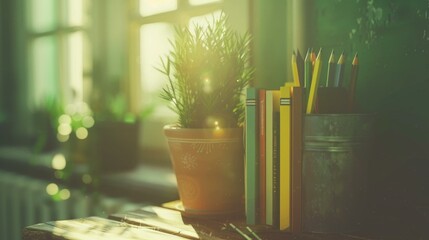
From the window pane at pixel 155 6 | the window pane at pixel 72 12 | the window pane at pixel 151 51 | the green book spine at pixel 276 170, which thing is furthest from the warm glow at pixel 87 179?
the green book spine at pixel 276 170

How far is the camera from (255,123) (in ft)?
3.05

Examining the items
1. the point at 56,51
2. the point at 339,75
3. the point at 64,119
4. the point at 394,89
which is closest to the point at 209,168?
the point at 339,75

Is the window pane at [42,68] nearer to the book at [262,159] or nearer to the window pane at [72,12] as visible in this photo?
the window pane at [72,12]

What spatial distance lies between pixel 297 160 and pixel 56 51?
1900mm

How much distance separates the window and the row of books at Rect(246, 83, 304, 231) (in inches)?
53.7

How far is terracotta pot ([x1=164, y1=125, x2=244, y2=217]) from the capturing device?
0.97 metres

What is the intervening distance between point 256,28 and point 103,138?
893mm

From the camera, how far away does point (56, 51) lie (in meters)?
2.46

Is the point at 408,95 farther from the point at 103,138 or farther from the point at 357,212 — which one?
the point at 103,138

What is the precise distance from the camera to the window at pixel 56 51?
2283mm

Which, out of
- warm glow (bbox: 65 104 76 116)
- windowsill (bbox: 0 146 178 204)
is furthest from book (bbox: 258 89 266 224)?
warm glow (bbox: 65 104 76 116)

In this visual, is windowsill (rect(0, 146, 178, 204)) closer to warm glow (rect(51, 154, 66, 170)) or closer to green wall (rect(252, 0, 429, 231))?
warm glow (rect(51, 154, 66, 170))

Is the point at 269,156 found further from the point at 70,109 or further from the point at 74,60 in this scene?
the point at 74,60

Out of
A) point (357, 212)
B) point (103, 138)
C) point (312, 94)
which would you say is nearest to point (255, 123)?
point (312, 94)
